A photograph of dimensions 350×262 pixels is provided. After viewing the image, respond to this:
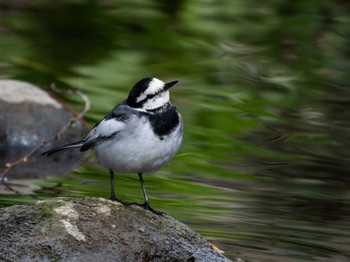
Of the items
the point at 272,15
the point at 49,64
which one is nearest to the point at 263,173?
the point at 49,64

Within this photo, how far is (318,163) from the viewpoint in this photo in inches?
389

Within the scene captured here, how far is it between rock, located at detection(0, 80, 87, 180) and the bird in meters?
3.47

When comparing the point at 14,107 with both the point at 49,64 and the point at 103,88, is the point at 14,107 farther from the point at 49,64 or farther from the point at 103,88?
the point at 49,64

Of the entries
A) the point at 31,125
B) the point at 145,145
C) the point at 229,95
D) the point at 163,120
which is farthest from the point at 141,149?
the point at 229,95

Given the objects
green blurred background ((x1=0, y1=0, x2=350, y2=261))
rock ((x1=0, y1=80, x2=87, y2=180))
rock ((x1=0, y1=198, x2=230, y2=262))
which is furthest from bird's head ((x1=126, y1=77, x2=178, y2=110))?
rock ((x1=0, y1=80, x2=87, y2=180))

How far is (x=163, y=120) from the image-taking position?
21.2 feet

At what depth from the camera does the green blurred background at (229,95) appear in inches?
326

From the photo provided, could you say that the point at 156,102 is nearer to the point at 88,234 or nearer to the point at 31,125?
the point at 88,234

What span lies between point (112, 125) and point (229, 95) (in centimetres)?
560

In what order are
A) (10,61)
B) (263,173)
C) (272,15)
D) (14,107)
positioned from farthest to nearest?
(272,15) < (10,61) < (14,107) < (263,173)

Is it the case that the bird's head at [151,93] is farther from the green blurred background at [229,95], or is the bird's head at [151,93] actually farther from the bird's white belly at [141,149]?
the green blurred background at [229,95]

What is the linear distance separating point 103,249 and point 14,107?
14.7ft

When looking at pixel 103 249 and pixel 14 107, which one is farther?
pixel 14 107

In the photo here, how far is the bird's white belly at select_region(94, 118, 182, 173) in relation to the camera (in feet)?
21.0
